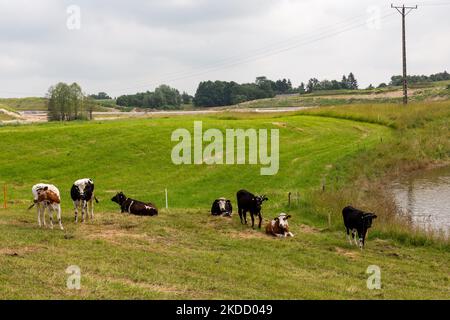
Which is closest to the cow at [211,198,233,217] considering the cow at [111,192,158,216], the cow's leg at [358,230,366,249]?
the cow at [111,192,158,216]

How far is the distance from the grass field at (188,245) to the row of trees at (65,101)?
152 feet

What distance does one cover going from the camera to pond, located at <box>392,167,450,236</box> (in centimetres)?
2656

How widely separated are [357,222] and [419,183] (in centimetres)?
2019

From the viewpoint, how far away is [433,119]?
5647 centimetres

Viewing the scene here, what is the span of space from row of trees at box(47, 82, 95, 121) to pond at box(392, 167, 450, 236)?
204 feet

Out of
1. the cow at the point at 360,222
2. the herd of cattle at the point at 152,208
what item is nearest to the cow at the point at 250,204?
the herd of cattle at the point at 152,208

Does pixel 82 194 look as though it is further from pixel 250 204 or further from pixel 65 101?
pixel 65 101

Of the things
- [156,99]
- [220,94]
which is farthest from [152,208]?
[220,94]

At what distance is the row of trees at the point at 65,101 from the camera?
87.8 meters

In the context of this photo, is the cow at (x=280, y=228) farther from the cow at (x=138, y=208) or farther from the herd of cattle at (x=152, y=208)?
the cow at (x=138, y=208)

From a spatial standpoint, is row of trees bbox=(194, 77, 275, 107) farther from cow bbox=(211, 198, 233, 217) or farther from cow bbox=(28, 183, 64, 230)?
cow bbox=(28, 183, 64, 230)

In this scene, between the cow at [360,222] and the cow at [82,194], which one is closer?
the cow at [360,222]

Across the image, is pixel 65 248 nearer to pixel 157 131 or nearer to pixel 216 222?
pixel 216 222

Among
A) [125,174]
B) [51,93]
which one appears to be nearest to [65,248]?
[125,174]
